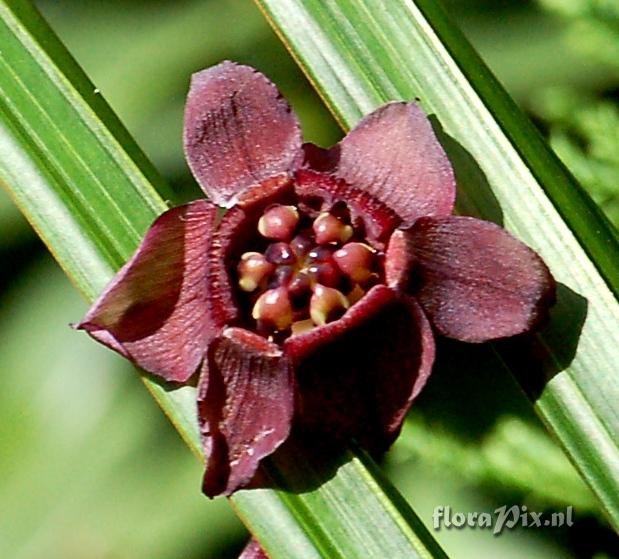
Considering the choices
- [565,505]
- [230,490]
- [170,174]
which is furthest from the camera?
[170,174]

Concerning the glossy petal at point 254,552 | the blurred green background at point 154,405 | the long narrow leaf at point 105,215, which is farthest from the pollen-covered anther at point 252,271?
the blurred green background at point 154,405

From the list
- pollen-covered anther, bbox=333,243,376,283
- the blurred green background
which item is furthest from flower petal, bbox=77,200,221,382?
the blurred green background

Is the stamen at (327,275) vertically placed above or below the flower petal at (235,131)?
below

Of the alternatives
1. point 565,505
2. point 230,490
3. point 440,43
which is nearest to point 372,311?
point 230,490

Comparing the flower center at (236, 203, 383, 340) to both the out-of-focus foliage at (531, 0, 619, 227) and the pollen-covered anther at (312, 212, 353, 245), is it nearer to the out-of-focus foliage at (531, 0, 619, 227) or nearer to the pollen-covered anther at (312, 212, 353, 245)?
the pollen-covered anther at (312, 212, 353, 245)

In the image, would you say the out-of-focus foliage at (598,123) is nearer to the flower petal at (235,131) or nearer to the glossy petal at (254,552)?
the flower petal at (235,131)

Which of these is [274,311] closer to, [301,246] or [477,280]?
[301,246]

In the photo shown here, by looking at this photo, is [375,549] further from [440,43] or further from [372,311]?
[440,43]
